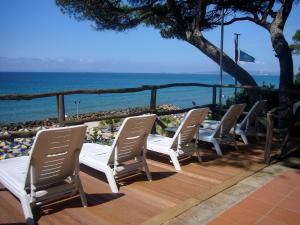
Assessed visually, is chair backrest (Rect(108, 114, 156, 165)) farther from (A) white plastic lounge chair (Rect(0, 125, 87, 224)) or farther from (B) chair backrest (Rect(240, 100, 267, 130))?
(B) chair backrest (Rect(240, 100, 267, 130))

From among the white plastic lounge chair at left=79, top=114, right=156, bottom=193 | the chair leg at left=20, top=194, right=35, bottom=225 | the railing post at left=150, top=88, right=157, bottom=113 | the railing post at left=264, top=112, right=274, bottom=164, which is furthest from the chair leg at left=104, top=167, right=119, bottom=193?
the railing post at left=150, top=88, right=157, bottom=113

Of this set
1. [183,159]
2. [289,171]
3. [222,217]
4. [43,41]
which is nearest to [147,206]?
[222,217]

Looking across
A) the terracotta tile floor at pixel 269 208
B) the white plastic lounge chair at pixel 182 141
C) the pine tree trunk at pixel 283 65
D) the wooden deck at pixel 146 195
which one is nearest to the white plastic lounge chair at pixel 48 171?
the wooden deck at pixel 146 195

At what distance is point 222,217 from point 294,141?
3875 millimetres

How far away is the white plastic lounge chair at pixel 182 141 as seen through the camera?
477cm

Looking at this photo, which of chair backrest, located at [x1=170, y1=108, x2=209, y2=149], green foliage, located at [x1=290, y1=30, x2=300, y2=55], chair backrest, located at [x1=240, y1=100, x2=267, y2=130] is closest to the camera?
chair backrest, located at [x1=170, y1=108, x2=209, y2=149]

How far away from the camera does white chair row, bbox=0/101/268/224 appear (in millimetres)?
3046

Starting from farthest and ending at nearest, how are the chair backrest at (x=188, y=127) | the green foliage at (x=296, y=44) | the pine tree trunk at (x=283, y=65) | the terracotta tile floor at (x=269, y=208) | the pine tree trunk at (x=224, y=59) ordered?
the green foliage at (x=296, y=44), the pine tree trunk at (x=224, y=59), the pine tree trunk at (x=283, y=65), the chair backrest at (x=188, y=127), the terracotta tile floor at (x=269, y=208)

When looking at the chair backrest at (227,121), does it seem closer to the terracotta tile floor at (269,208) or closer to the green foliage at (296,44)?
the terracotta tile floor at (269,208)

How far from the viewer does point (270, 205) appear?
3531 millimetres

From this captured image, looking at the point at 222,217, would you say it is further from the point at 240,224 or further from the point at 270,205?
the point at 270,205

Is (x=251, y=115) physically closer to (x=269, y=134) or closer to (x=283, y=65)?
(x=269, y=134)

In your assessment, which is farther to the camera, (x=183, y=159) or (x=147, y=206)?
(x=183, y=159)

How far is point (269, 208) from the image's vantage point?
346cm
